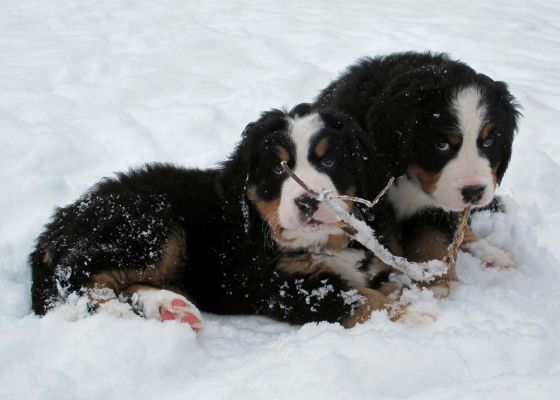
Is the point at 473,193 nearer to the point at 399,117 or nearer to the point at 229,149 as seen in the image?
the point at 399,117

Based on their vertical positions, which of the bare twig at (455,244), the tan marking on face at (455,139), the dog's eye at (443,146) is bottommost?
the bare twig at (455,244)

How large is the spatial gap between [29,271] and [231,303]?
0.95 meters

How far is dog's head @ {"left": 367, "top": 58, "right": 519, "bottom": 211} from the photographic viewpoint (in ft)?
8.59

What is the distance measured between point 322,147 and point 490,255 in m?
1.12

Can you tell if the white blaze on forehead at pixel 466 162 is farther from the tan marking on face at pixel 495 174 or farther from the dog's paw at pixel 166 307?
the dog's paw at pixel 166 307

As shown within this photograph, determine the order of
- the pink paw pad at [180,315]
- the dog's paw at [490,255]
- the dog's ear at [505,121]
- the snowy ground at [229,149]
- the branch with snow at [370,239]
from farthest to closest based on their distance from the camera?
the dog's paw at [490,255] < the dog's ear at [505,121] < the pink paw pad at [180,315] < the branch with snow at [370,239] < the snowy ground at [229,149]

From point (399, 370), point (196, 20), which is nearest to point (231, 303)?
point (399, 370)

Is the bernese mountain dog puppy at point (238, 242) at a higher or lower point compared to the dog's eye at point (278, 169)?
lower

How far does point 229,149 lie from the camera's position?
13.8 feet

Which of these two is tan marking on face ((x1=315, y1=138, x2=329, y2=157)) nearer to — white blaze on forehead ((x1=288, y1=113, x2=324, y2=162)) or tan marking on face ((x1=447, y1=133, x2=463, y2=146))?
white blaze on forehead ((x1=288, y1=113, x2=324, y2=162))

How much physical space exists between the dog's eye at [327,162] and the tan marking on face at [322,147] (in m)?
0.03

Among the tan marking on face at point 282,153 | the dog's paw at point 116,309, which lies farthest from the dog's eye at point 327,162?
the dog's paw at point 116,309

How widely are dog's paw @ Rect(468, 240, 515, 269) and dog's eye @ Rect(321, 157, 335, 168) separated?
1.02 metres

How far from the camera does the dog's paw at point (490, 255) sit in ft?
9.83
